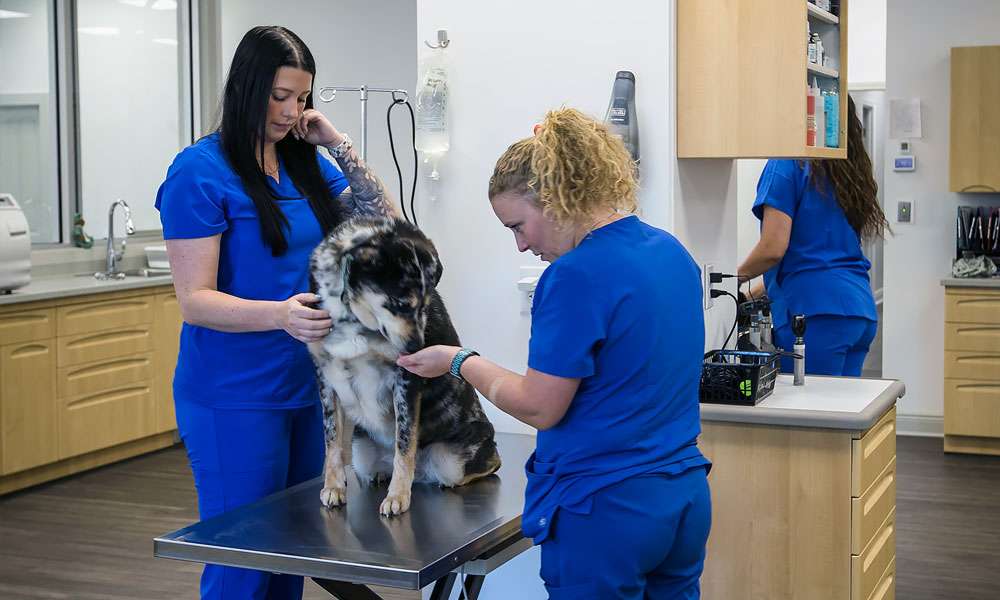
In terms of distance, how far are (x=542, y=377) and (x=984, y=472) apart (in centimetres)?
460

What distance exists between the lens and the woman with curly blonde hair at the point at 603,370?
74.0 inches

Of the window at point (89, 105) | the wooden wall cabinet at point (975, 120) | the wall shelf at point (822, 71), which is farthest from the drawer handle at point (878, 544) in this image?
the window at point (89, 105)

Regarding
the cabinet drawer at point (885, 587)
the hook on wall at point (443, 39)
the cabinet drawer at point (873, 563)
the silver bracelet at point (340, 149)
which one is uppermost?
the hook on wall at point (443, 39)

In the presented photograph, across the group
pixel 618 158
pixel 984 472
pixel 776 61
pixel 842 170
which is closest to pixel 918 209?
pixel 984 472

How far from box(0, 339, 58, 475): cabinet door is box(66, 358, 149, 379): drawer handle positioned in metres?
0.16

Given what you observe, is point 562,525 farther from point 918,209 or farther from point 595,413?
point 918,209

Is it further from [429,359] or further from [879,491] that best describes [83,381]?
[429,359]

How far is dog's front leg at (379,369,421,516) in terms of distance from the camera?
2193 millimetres

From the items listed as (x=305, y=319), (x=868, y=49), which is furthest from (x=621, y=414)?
(x=868, y=49)

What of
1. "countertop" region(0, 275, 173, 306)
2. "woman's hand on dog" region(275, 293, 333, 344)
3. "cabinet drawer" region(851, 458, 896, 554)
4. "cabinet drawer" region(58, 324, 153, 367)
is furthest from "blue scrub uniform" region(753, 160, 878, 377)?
"cabinet drawer" region(58, 324, 153, 367)

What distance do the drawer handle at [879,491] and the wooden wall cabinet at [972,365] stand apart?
3.07 metres

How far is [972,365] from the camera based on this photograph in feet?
20.0

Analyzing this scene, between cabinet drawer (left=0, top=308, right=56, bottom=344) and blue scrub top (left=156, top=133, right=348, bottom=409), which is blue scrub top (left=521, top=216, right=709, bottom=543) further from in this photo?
cabinet drawer (left=0, top=308, right=56, bottom=344)

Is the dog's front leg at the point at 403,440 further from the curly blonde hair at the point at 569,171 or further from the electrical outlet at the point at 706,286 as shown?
the electrical outlet at the point at 706,286
